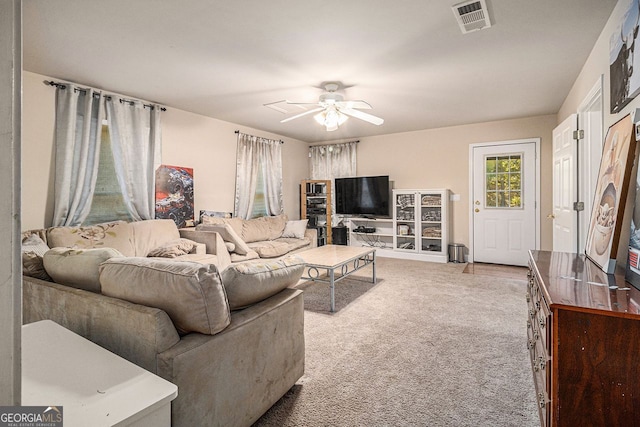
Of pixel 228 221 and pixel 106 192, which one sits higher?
pixel 106 192

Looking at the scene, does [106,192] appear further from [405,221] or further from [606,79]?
[606,79]

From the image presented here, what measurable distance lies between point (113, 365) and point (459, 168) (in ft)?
19.0

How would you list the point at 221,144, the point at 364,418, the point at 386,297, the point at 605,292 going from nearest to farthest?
the point at 605,292 < the point at 364,418 < the point at 386,297 < the point at 221,144

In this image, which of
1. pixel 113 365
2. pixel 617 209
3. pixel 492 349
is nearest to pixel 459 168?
pixel 492 349

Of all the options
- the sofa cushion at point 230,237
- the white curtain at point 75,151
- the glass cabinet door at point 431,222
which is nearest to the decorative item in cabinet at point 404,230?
the glass cabinet door at point 431,222

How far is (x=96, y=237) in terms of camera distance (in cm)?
333

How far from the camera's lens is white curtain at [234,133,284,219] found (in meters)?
5.46

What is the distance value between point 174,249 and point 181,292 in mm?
2521

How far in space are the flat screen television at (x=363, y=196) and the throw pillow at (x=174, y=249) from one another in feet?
11.2

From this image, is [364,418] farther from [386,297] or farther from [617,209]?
[386,297]

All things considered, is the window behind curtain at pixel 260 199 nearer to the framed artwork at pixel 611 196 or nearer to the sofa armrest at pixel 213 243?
the sofa armrest at pixel 213 243

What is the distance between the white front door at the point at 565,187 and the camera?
9.73 feet

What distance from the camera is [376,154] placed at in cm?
651

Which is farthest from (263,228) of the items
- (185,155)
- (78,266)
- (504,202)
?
(504,202)
